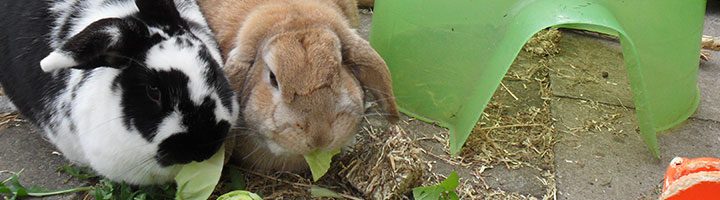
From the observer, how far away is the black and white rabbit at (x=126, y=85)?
219 cm

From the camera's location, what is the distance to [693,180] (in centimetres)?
224

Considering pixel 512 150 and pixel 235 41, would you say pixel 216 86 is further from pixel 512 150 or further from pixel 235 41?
pixel 512 150

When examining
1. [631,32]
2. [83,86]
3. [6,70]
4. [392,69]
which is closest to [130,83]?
[83,86]

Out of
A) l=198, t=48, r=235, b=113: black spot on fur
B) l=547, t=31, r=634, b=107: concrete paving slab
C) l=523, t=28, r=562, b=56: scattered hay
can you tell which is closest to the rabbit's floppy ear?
l=198, t=48, r=235, b=113: black spot on fur

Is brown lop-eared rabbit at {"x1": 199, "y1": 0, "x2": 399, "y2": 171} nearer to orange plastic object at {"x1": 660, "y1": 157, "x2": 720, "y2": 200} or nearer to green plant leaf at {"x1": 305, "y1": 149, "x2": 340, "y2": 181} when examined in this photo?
green plant leaf at {"x1": 305, "y1": 149, "x2": 340, "y2": 181}

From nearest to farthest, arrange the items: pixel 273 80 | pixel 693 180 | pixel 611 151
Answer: pixel 693 180 → pixel 273 80 → pixel 611 151

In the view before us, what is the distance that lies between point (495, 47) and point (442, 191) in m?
0.62

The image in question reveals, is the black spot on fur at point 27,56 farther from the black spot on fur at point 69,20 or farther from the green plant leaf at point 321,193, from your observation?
the green plant leaf at point 321,193

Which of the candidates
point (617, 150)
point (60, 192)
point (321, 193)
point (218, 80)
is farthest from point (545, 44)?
point (60, 192)

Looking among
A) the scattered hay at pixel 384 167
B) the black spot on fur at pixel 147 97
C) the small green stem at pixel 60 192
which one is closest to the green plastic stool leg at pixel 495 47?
the scattered hay at pixel 384 167

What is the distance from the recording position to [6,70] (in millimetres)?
2766

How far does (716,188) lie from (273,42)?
1.38 m

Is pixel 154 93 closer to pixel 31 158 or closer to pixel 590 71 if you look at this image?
pixel 31 158

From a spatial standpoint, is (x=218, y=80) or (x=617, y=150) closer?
(x=218, y=80)
